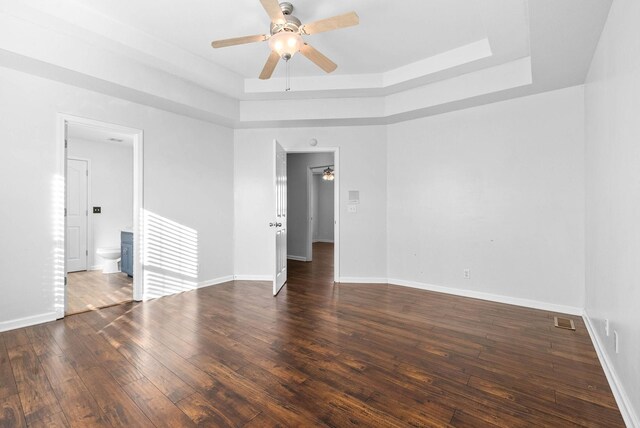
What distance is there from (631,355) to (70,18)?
4.86 m

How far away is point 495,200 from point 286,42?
320cm

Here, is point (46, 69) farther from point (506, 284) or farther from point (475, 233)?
point (506, 284)

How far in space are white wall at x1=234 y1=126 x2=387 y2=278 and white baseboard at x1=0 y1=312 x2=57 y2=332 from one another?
245 cm

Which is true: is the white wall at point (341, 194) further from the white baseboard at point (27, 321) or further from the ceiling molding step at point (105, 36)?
the white baseboard at point (27, 321)

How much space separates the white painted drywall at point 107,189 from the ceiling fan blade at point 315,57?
202 inches

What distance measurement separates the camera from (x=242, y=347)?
255 cm

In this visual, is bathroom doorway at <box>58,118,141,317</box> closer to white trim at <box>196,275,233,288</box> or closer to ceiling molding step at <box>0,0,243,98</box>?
white trim at <box>196,275,233,288</box>

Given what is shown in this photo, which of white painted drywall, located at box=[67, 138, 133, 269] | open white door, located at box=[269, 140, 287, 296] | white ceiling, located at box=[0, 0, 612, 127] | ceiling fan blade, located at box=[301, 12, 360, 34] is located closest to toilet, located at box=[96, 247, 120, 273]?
white painted drywall, located at box=[67, 138, 133, 269]

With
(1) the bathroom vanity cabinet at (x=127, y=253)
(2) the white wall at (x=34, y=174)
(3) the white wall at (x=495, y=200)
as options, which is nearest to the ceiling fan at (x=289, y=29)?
(2) the white wall at (x=34, y=174)

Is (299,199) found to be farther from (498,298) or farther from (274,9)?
(274,9)

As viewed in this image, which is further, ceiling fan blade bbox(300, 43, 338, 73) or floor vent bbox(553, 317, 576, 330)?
floor vent bbox(553, 317, 576, 330)

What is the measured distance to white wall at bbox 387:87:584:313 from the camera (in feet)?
11.3

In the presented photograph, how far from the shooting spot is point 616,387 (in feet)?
6.25

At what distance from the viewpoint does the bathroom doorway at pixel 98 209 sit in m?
5.29
